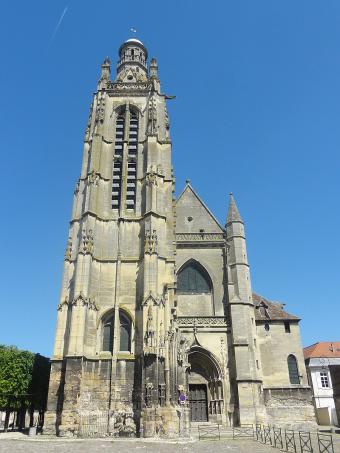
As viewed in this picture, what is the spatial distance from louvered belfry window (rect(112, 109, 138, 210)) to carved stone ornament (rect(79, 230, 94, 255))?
3.30m

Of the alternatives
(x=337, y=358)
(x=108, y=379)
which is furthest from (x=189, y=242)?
(x=337, y=358)

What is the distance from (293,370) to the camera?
2577cm

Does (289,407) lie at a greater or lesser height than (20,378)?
lesser

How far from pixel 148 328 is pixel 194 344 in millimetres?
5940

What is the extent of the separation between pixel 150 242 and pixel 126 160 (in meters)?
7.23

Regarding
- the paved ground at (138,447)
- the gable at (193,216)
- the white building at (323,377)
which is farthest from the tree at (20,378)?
the white building at (323,377)

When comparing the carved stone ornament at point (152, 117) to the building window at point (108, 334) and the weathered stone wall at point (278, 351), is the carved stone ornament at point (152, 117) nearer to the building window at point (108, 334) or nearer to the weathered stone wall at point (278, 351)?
the building window at point (108, 334)

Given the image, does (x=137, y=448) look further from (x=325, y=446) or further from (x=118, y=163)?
(x=118, y=163)

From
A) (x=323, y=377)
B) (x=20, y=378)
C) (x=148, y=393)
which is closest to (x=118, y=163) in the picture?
(x=148, y=393)

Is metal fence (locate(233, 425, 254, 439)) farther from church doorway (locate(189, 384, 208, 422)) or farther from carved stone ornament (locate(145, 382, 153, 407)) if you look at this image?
carved stone ornament (locate(145, 382, 153, 407))

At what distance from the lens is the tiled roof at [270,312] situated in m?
27.1

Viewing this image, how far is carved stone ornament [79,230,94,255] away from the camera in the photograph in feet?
70.9

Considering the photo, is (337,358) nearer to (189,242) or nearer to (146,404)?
(189,242)

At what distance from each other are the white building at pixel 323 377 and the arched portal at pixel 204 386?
1551cm
